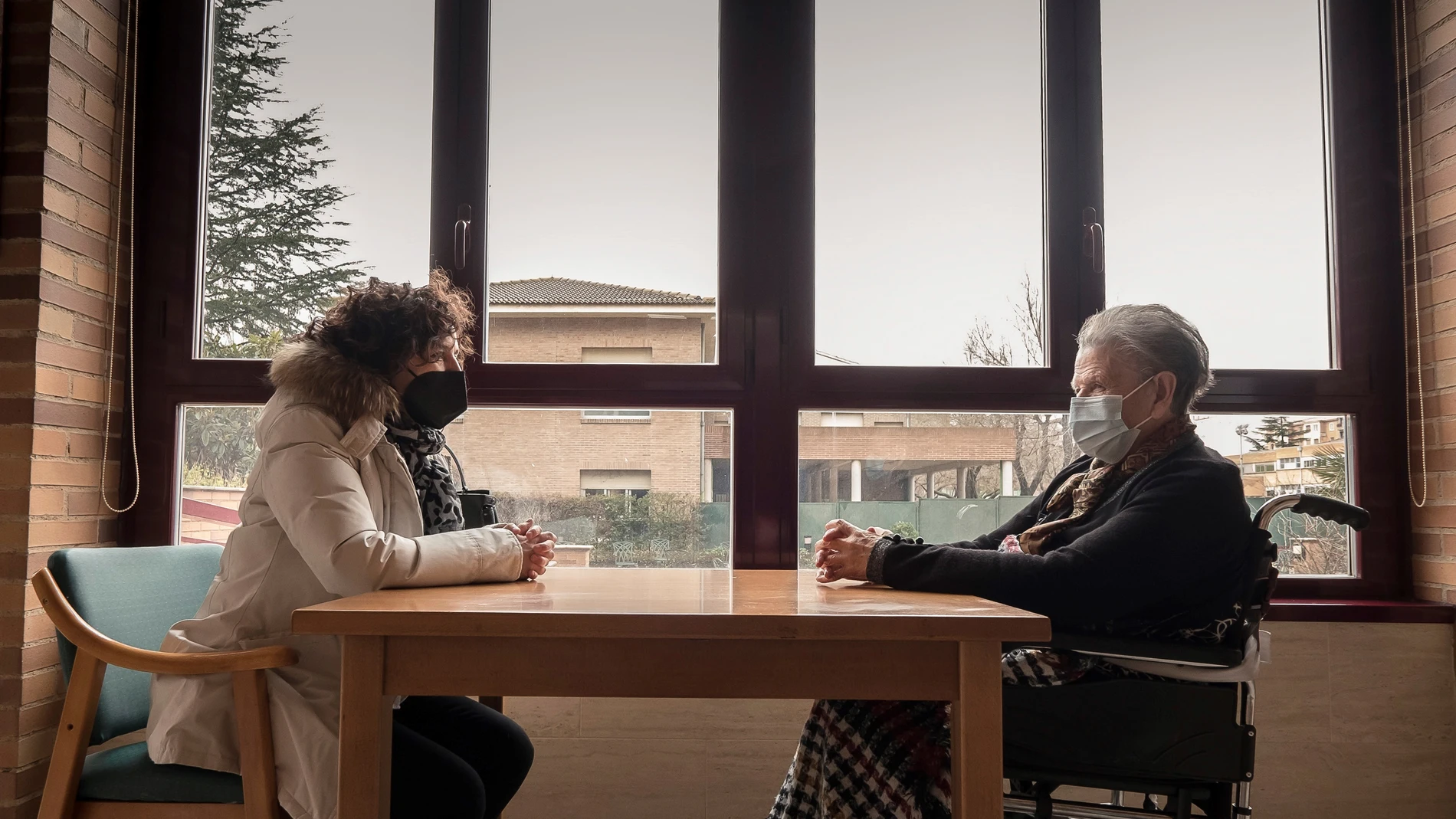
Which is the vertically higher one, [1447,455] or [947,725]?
[1447,455]

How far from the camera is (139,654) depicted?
1572 mm

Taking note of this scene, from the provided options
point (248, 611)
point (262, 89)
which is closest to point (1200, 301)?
point (248, 611)

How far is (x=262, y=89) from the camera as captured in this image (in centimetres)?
292

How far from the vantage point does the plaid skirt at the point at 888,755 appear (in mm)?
1675

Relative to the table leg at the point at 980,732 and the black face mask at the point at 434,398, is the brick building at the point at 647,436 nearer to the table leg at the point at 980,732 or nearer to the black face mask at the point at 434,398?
the black face mask at the point at 434,398

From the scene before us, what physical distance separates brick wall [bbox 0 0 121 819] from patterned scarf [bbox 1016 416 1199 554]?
92.6 inches

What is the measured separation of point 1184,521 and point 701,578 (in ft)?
2.97

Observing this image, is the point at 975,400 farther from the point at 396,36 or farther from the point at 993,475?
the point at 396,36

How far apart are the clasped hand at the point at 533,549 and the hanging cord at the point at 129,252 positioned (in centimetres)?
150

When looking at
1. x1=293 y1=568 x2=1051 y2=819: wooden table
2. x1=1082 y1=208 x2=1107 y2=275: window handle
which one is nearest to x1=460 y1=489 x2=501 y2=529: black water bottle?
x1=293 y1=568 x2=1051 y2=819: wooden table

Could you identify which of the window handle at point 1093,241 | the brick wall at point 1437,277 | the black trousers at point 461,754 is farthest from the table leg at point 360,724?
the brick wall at point 1437,277

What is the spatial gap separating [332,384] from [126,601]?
552 millimetres

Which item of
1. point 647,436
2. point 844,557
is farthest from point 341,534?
point 647,436

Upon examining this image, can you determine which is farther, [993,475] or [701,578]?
[993,475]
